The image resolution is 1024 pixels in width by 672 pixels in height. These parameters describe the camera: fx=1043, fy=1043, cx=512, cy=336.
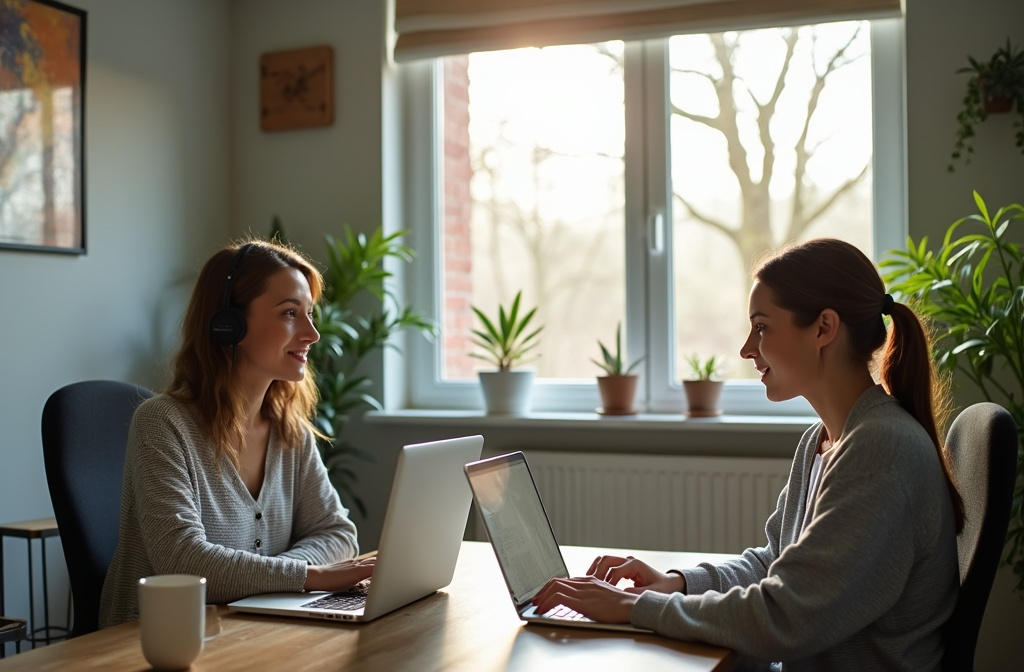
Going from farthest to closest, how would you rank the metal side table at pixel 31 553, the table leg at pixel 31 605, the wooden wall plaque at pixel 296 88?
the wooden wall plaque at pixel 296 88 < the table leg at pixel 31 605 < the metal side table at pixel 31 553

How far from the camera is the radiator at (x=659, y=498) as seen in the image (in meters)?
3.23

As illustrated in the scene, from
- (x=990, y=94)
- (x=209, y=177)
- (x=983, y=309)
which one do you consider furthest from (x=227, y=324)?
(x=990, y=94)

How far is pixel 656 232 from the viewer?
3555 millimetres

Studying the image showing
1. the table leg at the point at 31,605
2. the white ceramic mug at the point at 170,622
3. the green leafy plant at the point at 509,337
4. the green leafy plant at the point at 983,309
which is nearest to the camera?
the white ceramic mug at the point at 170,622

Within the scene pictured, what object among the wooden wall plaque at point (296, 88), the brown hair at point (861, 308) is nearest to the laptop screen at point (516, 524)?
the brown hair at point (861, 308)

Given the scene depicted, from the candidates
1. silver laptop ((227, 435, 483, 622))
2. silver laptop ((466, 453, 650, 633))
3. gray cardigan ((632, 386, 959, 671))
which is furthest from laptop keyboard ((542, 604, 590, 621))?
silver laptop ((227, 435, 483, 622))

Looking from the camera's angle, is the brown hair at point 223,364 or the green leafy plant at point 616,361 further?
the green leafy plant at point 616,361

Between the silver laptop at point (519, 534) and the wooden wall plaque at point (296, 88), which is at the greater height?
the wooden wall plaque at point (296, 88)

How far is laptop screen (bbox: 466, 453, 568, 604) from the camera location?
1.54m

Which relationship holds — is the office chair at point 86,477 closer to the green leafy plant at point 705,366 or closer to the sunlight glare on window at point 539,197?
the sunlight glare on window at point 539,197

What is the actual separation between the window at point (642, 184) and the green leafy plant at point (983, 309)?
373mm

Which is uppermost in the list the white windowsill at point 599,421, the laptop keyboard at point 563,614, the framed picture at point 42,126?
the framed picture at point 42,126

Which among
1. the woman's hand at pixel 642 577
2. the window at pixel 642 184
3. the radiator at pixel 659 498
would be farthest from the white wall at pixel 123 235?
the woman's hand at pixel 642 577

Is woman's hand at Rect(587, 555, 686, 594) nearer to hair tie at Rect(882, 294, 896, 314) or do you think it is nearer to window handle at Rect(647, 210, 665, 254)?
hair tie at Rect(882, 294, 896, 314)
